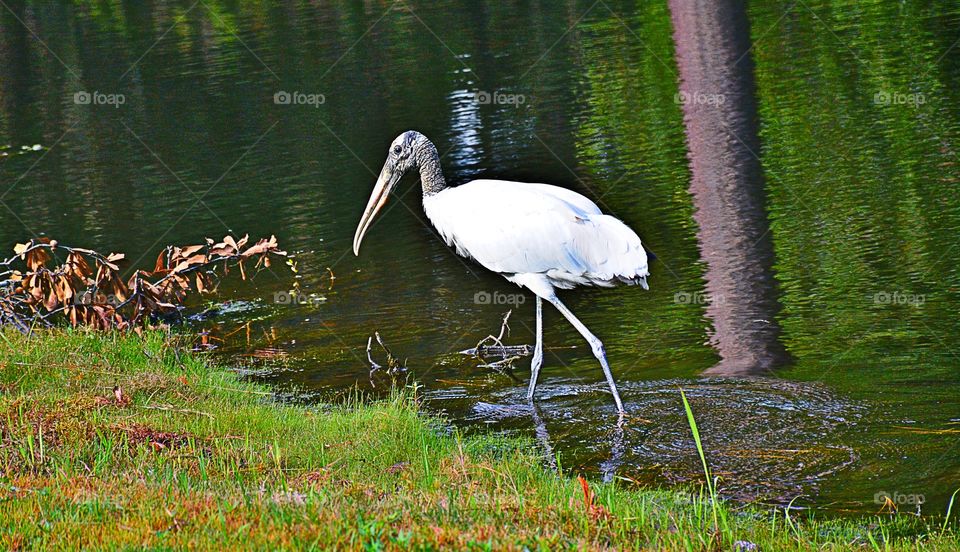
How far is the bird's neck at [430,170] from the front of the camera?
8367 mm

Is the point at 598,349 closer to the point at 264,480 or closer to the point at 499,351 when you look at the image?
the point at 499,351

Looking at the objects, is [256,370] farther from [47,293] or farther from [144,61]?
[144,61]

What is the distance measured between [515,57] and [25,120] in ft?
29.2

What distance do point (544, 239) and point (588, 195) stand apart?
5.71m

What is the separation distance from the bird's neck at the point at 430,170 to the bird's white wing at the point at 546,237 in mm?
591

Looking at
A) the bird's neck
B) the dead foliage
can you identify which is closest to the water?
the bird's neck

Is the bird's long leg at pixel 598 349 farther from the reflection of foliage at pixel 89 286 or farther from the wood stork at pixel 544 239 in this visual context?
the reflection of foliage at pixel 89 286

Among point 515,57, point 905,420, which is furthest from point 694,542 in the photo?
point 515,57

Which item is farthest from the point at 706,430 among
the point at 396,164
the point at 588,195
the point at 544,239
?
the point at 588,195

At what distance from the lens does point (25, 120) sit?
21422mm

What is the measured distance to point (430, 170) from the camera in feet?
27.5

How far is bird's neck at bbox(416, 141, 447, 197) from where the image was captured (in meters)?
8.37

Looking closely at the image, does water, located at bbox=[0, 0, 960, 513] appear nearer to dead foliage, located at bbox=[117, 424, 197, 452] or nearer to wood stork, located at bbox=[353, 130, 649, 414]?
wood stork, located at bbox=[353, 130, 649, 414]

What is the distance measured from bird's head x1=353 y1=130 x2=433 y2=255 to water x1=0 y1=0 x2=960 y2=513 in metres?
1.12
